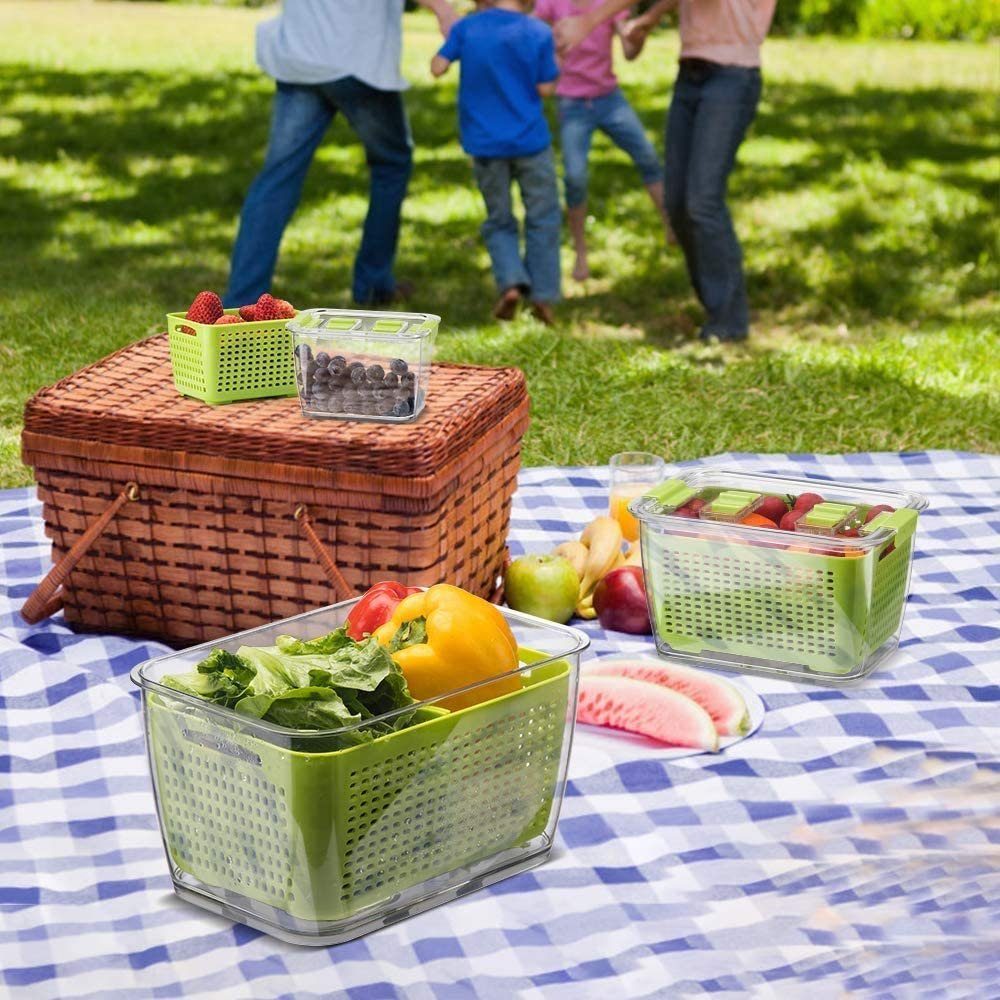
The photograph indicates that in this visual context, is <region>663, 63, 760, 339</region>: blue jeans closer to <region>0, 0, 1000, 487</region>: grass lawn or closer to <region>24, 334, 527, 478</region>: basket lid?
<region>0, 0, 1000, 487</region>: grass lawn

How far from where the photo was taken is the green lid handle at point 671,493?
3.17 m

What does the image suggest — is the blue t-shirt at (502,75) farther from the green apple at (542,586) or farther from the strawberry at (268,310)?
the green apple at (542,586)

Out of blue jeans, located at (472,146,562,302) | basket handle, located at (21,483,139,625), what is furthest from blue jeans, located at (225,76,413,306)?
basket handle, located at (21,483,139,625)

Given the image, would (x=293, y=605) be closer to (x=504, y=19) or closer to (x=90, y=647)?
(x=90, y=647)

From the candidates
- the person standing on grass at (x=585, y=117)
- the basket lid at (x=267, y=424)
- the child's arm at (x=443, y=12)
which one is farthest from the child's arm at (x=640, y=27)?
the basket lid at (x=267, y=424)

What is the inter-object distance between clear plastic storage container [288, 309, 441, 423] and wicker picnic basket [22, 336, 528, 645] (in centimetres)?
5

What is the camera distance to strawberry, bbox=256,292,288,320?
3.33m

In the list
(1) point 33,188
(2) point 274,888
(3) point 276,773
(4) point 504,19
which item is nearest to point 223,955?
(2) point 274,888

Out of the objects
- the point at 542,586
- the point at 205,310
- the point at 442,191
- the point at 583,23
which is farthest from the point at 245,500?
the point at 442,191

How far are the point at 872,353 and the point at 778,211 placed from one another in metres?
2.64

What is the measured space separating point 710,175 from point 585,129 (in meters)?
1.46

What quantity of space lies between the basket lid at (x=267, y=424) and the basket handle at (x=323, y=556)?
10 centimetres

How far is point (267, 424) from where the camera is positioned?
3113 mm

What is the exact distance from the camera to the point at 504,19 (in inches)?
258
